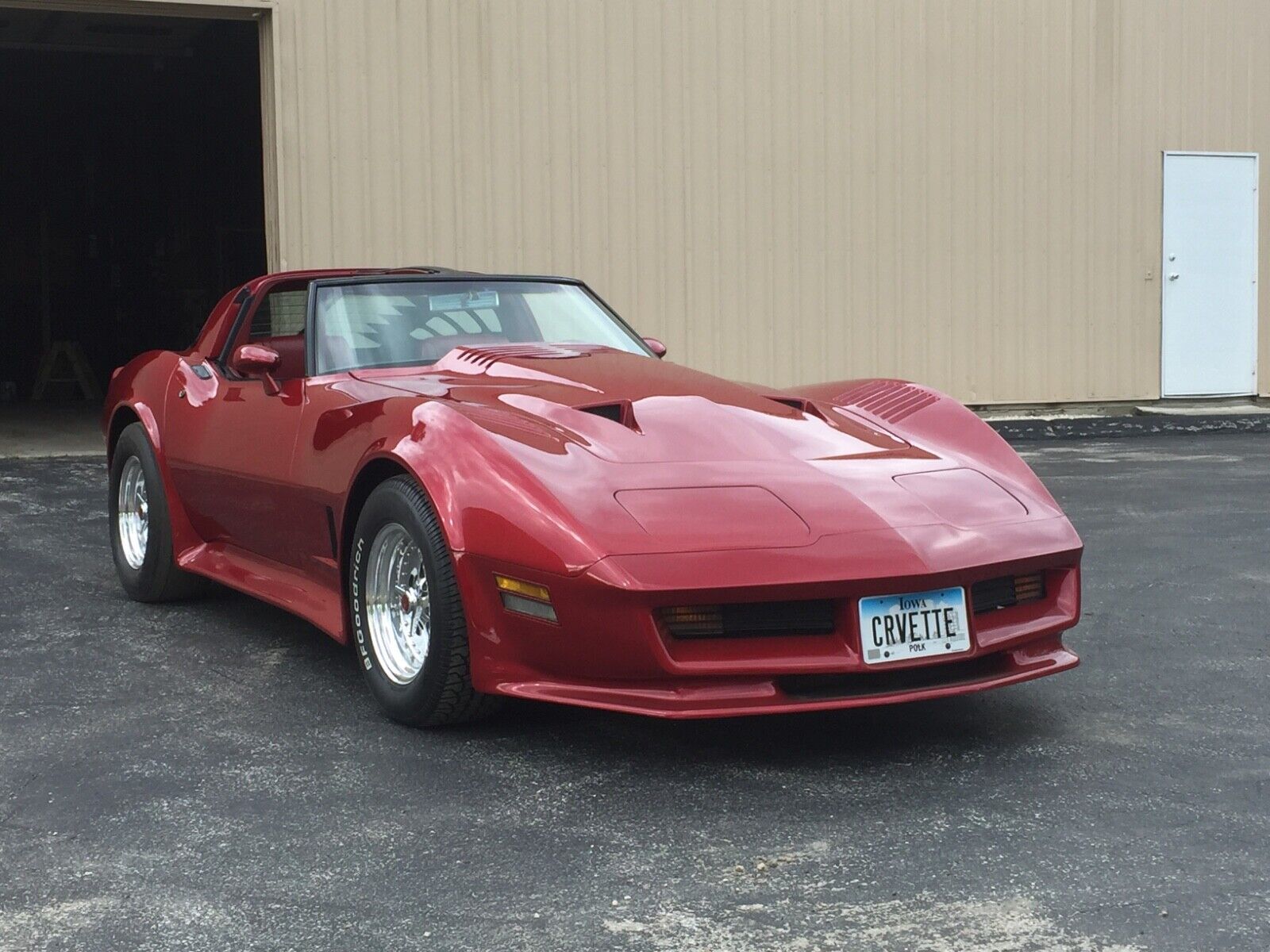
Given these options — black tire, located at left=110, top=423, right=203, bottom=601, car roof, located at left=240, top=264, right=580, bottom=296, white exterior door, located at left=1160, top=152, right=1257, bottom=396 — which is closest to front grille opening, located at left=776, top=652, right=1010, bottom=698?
car roof, located at left=240, top=264, right=580, bottom=296

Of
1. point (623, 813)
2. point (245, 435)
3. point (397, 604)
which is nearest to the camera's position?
point (623, 813)

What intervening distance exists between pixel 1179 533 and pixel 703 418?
3654 mm

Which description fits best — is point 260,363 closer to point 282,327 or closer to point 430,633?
point 282,327

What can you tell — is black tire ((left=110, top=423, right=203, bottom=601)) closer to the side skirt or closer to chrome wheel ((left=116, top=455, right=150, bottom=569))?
chrome wheel ((left=116, top=455, right=150, bottom=569))

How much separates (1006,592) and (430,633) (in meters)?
1.36

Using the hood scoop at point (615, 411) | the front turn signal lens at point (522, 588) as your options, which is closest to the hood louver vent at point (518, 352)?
the hood scoop at point (615, 411)

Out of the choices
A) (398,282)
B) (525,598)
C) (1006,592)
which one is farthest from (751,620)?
(398,282)

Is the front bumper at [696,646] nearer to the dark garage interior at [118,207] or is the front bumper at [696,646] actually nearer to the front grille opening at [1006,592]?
the front grille opening at [1006,592]

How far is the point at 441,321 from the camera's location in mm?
4781

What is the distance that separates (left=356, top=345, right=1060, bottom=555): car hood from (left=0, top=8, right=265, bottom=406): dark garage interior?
16862 mm

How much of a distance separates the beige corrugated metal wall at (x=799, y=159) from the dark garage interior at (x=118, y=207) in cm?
944

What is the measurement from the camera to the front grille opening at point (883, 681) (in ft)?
10.9

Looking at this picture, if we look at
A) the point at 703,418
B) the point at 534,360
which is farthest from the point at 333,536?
the point at 703,418

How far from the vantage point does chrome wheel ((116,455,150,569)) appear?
18.4 ft
